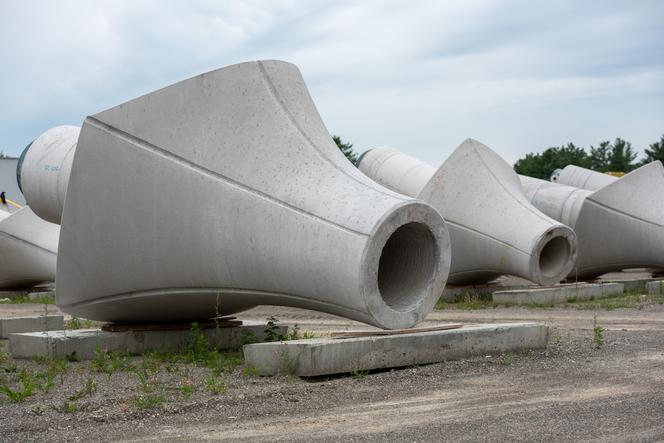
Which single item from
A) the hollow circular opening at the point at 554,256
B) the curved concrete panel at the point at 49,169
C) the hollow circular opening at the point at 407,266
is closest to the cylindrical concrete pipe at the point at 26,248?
the curved concrete panel at the point at 49,169

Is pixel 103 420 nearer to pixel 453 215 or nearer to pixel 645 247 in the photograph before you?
pixel 453 215

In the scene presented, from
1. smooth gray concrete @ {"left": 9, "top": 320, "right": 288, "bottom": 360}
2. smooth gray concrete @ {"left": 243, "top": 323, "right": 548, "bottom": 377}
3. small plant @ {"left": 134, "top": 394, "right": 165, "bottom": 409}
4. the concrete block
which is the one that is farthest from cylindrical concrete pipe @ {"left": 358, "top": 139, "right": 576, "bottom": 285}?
small plant @ {"left": 134, "top": 394, "right": 165, "bottom": 409}

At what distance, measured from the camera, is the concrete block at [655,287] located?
18016 millimetres

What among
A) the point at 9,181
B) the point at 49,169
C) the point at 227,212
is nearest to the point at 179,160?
the point at 227,212

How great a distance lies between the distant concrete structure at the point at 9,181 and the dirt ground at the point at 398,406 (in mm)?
36224

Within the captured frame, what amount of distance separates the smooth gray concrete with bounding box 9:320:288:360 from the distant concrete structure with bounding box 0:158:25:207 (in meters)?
34.6

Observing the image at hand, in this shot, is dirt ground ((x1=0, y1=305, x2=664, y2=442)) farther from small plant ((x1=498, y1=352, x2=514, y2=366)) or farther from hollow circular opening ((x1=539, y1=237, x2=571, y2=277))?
hollow circular opening ((x1=539, y1=237, x2=571, y2=277))

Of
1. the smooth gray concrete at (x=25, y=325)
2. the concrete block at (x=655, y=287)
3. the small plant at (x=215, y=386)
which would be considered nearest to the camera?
the small plant at (x=215, y=386)

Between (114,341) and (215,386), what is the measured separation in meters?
2.80

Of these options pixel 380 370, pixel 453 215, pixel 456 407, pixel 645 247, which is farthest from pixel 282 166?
pixel 645 247

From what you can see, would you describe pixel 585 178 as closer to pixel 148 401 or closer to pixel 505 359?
pixel 505 359

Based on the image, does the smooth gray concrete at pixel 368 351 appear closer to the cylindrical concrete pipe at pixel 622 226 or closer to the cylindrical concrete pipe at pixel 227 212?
the cylindrical concrete pipe at pixel 227 212

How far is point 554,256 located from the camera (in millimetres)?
17453

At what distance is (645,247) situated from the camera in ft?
63.1
